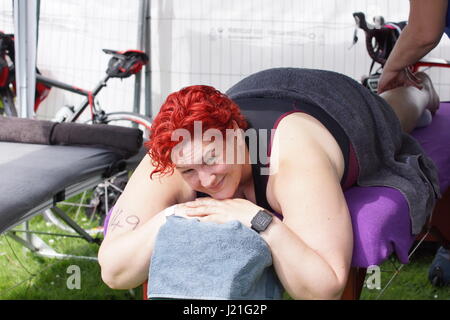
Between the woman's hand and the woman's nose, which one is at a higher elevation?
the woman's hand

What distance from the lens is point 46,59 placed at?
4.34 meters

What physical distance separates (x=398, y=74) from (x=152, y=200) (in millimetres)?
1329

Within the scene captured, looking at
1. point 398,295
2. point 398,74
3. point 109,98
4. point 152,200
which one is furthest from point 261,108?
point 109,98

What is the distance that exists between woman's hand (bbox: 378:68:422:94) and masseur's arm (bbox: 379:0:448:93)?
3 cm

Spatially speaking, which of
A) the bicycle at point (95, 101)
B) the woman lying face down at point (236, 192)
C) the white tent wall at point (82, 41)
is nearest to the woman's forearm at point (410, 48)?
the woman lying face down at point (236, 192)

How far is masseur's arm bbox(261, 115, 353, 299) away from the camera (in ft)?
4.42

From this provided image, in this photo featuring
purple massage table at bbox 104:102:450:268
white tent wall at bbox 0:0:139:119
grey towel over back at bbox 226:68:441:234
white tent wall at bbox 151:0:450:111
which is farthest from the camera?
white tent wall at bbox 0:0:139:119

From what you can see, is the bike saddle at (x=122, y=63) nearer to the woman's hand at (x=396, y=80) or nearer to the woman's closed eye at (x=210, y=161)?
the woman's hand at (x=396, y=80)

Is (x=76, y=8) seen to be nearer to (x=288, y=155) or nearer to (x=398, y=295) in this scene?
(x=398, y=295)

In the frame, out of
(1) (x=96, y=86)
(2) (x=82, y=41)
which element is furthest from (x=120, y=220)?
(2) (x=82, y=41)

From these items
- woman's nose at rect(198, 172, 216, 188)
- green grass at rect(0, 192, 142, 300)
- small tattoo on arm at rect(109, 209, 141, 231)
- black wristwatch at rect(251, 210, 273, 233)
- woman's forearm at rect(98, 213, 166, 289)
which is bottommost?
green grass at rect(0, 192, 142, 300)

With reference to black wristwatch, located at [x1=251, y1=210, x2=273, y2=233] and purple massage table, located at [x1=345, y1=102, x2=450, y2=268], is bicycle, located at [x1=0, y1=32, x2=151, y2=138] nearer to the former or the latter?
purple massage table, located at [x1=345, y1=102, x2=450, y2=268]

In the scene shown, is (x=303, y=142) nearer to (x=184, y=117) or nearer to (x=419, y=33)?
(x=184, y=117)

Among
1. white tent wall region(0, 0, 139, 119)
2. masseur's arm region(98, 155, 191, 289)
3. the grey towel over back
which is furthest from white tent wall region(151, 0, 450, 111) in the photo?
masseur's arm region(98, 155, 191, 289)
